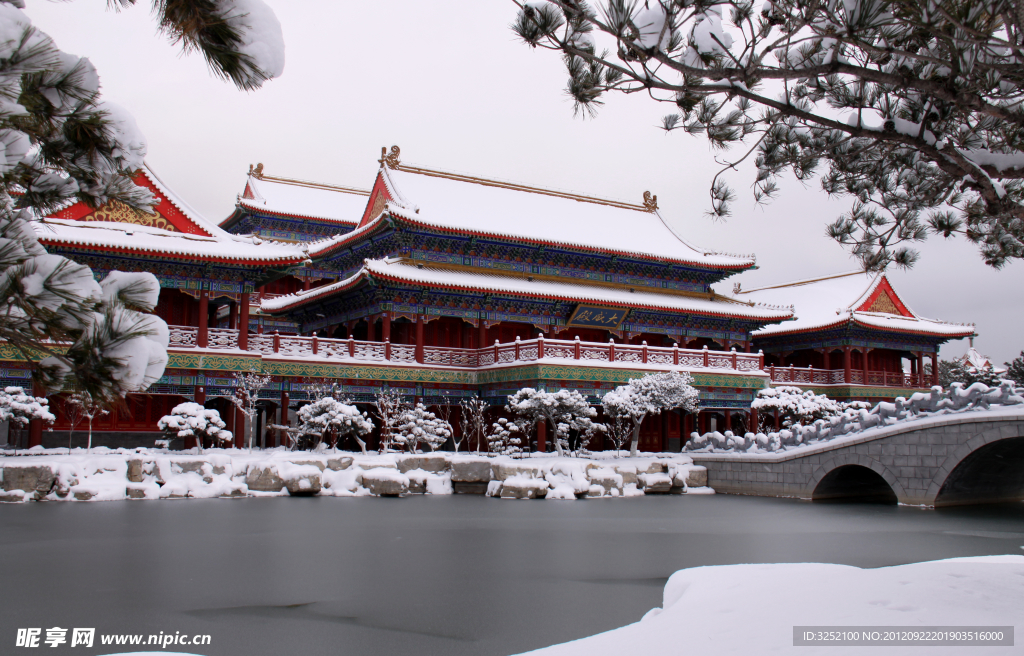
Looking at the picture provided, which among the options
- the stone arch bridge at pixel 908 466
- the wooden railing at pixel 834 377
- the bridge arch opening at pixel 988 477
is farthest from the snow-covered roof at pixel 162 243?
the wooden railing at pixel 834 377

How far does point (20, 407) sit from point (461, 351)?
11890 millimetres

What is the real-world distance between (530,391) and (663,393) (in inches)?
145

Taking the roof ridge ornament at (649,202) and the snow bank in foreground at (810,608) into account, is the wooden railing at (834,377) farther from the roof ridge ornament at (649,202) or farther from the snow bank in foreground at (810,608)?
the snow bank in foreground at (810,608)

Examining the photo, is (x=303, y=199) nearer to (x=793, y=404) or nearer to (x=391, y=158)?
(x=391, y=158)

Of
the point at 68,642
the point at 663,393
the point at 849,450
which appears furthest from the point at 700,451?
the point at 68,642

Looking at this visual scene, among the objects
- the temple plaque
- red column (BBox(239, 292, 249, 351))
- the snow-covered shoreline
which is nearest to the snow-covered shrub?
the snow-covered shoreline

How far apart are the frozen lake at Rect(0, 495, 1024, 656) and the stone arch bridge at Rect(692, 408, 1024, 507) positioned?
87 centimetres

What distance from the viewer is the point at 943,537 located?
1317 cm

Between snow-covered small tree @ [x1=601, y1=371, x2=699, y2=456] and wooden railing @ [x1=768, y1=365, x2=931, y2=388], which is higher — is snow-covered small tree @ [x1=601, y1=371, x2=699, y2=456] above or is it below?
below

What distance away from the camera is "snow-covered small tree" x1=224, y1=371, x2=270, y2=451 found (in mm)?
20344

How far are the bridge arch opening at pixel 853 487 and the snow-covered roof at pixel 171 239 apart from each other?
15086 mm

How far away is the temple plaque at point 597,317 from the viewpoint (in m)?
27.3

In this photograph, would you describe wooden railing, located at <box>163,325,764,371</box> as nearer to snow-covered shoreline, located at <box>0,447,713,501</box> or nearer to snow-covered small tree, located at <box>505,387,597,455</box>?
snow-covered small tree, located at <box>505,387,597,455</box>

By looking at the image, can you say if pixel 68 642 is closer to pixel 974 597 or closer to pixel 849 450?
pixel 974 597
